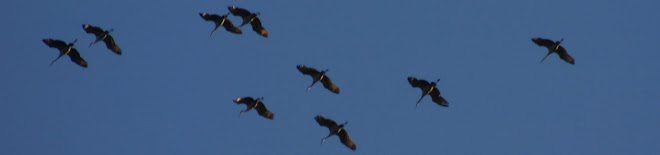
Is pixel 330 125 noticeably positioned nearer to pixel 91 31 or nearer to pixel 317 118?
pixel 317 118

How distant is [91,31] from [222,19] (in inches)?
252

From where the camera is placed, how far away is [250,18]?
356 ft

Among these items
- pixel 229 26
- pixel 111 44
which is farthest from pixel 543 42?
pixel 111 44

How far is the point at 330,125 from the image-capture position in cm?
10531

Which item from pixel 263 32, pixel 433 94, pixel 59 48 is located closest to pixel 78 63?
pixel 59 48

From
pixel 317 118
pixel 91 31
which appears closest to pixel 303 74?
pixel 317 118

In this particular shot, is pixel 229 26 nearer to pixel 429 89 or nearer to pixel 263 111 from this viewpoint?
pixel 263 111

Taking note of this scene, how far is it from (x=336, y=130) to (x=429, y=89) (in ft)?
15.0

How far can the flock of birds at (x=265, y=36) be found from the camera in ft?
347

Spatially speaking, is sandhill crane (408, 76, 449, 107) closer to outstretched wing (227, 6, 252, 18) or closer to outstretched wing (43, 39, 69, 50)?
outstretched wing (227, 6, 252, 18)

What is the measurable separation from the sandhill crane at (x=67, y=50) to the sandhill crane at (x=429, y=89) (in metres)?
14.5

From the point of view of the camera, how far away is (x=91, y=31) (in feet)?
348

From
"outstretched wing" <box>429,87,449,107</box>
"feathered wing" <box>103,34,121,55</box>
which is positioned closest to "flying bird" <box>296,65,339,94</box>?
"outstretched wing" <box>429,87,449,107</box>

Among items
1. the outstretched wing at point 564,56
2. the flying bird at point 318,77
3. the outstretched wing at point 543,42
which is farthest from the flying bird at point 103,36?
the outstretched wing at point 564,56
